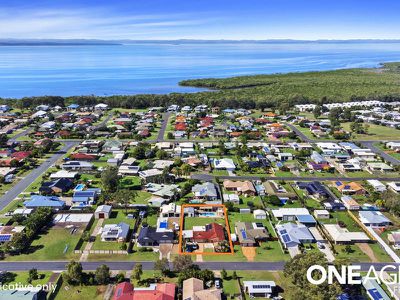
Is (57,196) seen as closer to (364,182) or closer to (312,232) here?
(312,232)

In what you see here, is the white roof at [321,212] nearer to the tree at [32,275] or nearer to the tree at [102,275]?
the tree at [102,275]

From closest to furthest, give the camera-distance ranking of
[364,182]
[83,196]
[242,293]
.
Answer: [242,293] → [83,196] → [364,182]

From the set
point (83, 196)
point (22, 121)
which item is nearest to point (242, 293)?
point (83, 196)

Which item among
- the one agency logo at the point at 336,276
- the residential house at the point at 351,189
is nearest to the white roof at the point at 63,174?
the one agency logo at the point at 336,276

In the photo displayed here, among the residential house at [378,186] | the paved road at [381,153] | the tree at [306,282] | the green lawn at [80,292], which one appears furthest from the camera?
the paved road at [381,153]

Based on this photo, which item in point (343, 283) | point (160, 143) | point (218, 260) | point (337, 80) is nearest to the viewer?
point (343, 283)

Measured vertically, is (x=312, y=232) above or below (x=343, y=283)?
below

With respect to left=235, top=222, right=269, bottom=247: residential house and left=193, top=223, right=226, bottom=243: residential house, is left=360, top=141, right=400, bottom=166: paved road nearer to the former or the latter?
left=235, top=222, right=269, bottom=247: residential house
